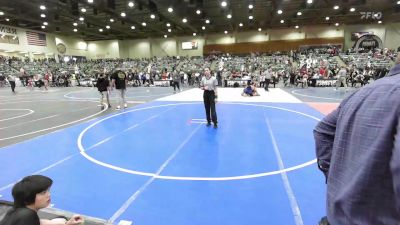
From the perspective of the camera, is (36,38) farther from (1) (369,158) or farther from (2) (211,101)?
(1) (369,158)

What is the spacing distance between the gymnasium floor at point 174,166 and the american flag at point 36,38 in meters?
34.3

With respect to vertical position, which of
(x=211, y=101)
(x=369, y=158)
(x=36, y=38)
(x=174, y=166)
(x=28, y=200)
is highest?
(x=36, y=38)

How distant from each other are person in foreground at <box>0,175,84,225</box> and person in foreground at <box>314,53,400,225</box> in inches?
79.8

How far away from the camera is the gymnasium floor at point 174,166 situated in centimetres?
373

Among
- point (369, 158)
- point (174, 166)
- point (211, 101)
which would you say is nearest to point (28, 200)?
point (369, 158)

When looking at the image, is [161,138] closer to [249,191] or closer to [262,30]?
[249,191]

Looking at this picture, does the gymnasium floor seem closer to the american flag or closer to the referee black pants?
the referee black pants

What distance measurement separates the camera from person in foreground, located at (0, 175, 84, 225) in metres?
1.95

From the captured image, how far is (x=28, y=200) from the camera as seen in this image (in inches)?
80.8

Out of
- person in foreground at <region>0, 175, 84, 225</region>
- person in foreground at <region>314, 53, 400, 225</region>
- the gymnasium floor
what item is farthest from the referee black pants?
person in foreground at <region>314, 53, 400, 225</region>

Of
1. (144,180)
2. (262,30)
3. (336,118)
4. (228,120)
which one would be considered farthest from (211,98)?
(262,30)

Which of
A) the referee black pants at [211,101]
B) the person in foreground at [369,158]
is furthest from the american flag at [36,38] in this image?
the person in foreground at [369,158]

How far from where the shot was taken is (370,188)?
1.01 m

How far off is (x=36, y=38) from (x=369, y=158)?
151 feet
